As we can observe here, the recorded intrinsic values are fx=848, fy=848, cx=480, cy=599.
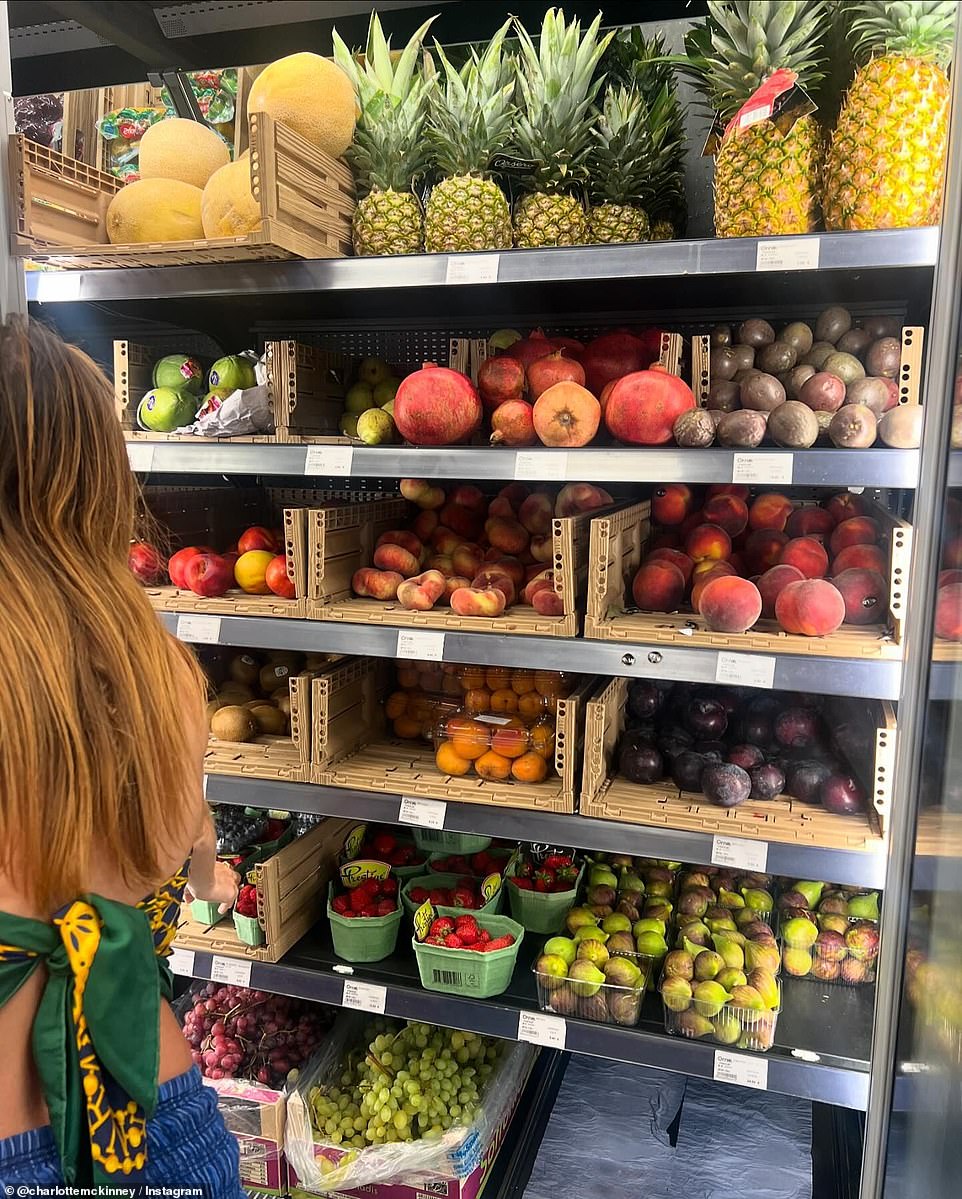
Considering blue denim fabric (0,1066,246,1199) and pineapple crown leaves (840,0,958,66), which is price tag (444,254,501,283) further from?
blue denim fabric (0,1066,246,1199)

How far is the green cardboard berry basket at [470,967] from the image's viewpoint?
1.77m

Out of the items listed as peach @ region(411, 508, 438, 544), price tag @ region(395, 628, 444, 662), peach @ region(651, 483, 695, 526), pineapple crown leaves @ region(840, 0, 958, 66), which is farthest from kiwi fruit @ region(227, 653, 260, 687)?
pineapple crown leaves @ region(840, 0, 958, 66)

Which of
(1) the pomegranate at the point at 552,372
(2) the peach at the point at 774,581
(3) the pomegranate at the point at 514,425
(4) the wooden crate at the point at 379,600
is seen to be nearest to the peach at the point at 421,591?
(4) the wooden crate at the point at 379,600

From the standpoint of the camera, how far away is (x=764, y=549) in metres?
1.86

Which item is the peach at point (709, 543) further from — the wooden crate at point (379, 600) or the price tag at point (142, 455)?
the price tag at point (142, 455)

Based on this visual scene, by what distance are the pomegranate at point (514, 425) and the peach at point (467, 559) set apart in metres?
0.33

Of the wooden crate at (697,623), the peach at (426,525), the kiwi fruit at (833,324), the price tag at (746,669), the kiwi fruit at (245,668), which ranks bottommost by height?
the kiwi fruit at (245,668)

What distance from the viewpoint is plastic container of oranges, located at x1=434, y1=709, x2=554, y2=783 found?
72.6 inches

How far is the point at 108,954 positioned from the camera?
93 centimetres

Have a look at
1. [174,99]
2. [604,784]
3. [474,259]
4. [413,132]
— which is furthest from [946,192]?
[174,99]

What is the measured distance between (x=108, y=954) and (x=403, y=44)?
2036 millimetres

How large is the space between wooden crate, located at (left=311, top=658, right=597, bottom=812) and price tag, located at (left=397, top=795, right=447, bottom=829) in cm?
1

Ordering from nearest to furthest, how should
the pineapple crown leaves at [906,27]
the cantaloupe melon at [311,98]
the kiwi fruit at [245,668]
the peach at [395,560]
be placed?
1. the pineapple crown leaves at [906,27]
2. the cantaloupe melon at [311,98]
3. the peach at [395,560]
4. the kiwi fruit at [245,668]

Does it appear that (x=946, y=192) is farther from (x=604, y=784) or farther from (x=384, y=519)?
(x=384, y=519)
